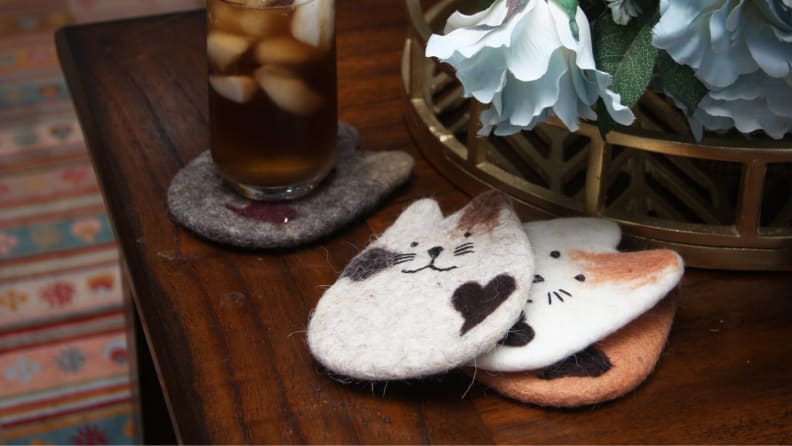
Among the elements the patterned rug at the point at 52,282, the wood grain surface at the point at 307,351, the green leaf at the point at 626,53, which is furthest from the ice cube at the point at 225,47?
the patterned rug at the point at 52,282

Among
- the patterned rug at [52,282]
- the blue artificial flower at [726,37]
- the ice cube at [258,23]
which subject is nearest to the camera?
the blue artificial flower at [726,37]

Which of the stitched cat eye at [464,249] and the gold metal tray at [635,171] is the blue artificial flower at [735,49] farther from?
the stitched cat eye at [464,249]

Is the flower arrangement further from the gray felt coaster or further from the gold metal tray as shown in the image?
the gray felt coaster

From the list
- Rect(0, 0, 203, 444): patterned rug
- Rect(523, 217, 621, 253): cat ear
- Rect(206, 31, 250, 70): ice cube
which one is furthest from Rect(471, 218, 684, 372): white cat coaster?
Rect(0, 0, 203, 444): patterned rug

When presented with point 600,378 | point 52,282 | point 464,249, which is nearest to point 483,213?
point 464,249

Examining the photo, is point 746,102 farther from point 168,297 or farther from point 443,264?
point 168,297
